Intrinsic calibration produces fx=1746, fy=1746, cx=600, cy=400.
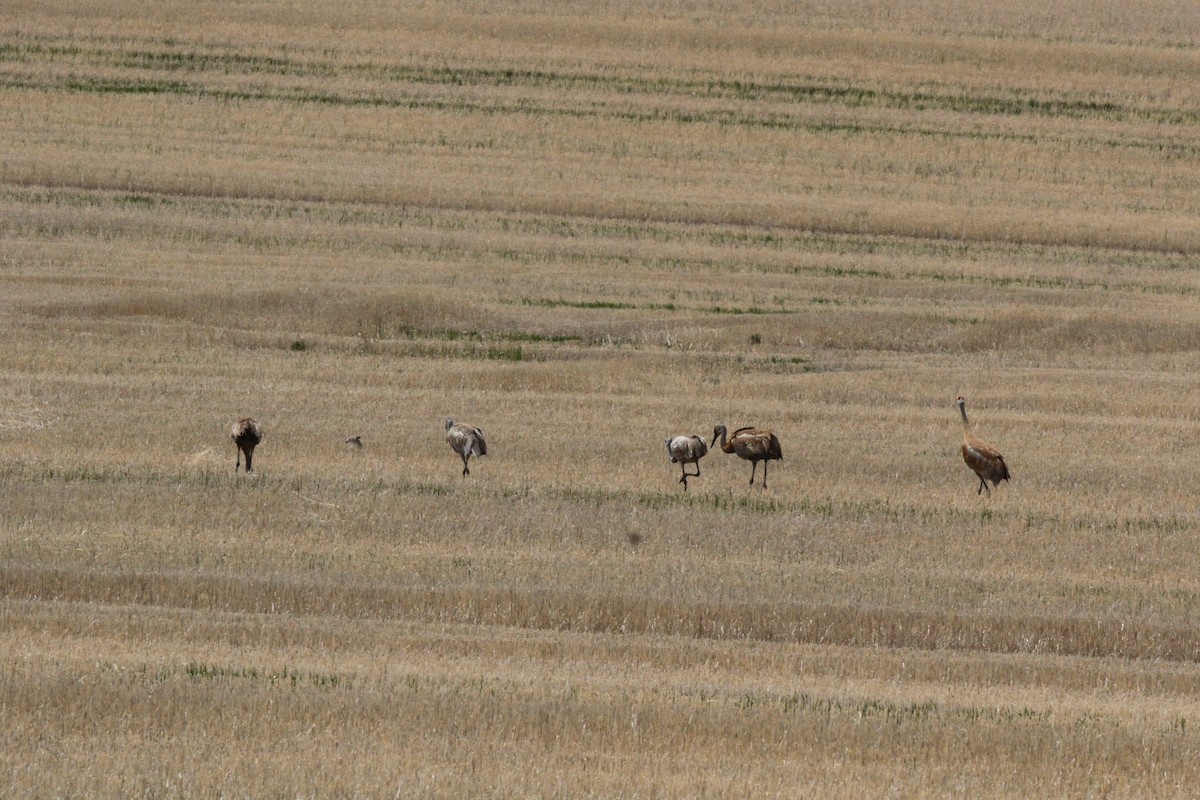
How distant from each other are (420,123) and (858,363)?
22.7m

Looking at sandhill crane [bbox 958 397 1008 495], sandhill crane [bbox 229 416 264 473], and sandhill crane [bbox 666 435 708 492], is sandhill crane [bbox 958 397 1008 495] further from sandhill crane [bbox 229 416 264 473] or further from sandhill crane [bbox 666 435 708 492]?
sandhill crane [bbox 229 416 264 473]

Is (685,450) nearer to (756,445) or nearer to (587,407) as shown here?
(756,445)

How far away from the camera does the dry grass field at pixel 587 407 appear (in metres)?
10.1

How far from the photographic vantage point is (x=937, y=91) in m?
51.7

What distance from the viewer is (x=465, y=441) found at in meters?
17.8

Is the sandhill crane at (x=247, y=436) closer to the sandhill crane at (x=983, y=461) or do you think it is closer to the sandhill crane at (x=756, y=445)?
the sandhill crane at (x=756, y=445)

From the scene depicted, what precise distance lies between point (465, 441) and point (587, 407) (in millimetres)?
4491

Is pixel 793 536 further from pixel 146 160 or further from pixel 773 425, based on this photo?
pixel 146 160

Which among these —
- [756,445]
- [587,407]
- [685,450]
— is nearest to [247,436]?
[685,450]

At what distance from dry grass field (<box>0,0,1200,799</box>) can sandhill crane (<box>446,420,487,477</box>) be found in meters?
0.31

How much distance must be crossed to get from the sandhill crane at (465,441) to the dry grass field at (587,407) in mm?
309

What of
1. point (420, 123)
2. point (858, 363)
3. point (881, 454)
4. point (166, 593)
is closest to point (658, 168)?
point (420, 123)

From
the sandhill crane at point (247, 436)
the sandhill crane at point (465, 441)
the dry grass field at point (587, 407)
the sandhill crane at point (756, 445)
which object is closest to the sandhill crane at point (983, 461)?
the dry grass field at point (587, 407)

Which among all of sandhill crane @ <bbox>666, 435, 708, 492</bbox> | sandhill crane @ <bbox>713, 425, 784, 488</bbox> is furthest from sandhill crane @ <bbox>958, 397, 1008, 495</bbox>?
sandhill crane @ <bbox>666, 435, 708, 492</bbox>
